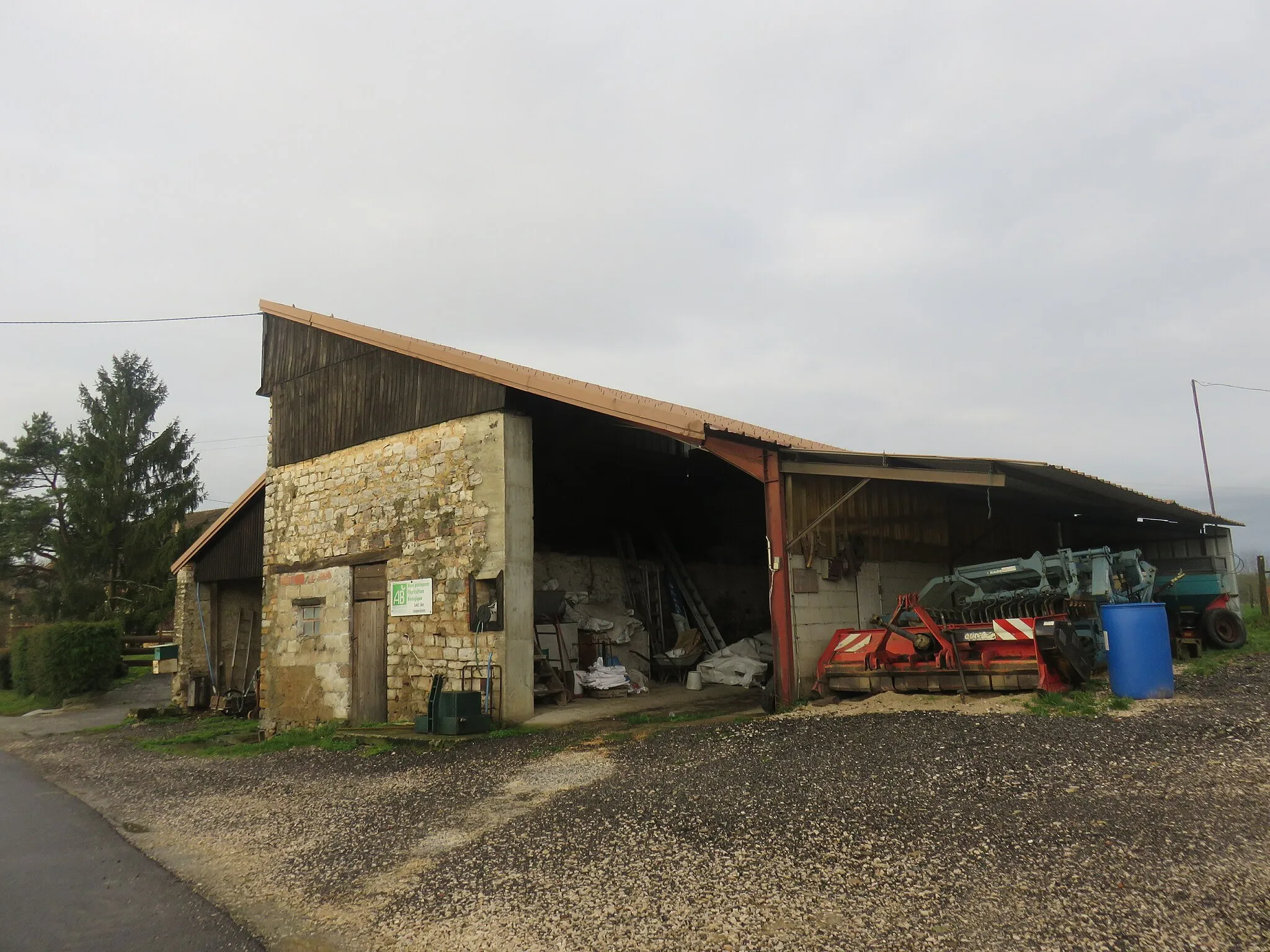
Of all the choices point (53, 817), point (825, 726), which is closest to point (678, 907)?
point (825, 726)

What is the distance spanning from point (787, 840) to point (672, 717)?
569 cm

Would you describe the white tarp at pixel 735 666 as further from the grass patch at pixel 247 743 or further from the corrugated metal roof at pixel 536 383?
the grass patch at pixel 247 743

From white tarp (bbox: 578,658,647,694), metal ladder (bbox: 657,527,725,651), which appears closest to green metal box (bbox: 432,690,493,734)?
white tarp (bbox: 578,658,647,694)

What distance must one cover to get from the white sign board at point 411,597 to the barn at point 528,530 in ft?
0.13

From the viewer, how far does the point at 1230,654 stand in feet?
40.8

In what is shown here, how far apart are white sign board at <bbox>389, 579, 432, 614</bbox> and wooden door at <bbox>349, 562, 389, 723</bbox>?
0.87ft

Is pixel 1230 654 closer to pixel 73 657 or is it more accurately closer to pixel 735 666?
pixel 735 666

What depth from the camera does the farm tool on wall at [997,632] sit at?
8820mm

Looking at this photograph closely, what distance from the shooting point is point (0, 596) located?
31.8 metres

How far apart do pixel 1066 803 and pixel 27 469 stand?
37.4 metres

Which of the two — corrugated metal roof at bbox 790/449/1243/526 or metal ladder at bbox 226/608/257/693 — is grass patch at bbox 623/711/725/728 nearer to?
corrugated metal roof at bbox 790/449/1243/526

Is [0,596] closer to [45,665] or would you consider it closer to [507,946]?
[45,665]

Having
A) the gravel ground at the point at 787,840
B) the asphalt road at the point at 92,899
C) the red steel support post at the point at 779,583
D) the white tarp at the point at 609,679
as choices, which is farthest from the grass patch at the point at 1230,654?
the asphalt road at the point at 92,899

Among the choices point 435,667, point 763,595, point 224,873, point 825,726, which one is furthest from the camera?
point 763,595
